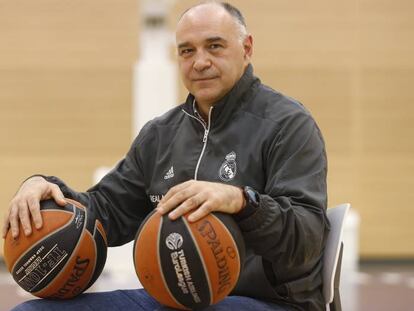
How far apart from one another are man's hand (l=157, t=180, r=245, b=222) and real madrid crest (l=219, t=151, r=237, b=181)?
0.38 meters

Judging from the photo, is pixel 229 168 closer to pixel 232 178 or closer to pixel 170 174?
pixel 232 178

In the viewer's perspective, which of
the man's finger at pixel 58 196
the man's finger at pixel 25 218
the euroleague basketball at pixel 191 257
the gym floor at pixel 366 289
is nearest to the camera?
the euroleague basketball at pixel 191 257

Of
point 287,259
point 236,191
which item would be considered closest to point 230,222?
point 236,191

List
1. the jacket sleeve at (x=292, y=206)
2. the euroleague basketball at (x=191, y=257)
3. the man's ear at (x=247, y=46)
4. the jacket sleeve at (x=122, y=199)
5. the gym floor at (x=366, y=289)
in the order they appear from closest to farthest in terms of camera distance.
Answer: the euroleague basketball at (x=191, y=257), the jacket sleeve at (x=292, y=206), the man's ear at (x=247, y=46), the jacket sleeve at (x=122, y=199), the gym floor at (x=366, y=289)

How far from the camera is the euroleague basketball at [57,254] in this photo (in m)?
2.61

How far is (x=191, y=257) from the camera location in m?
2.35

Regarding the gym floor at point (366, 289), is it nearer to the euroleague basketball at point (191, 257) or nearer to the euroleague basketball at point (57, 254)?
the euroleague basketball at point (57, 254)

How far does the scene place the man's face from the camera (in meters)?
2.88

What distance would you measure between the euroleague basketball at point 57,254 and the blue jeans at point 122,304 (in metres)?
0.04

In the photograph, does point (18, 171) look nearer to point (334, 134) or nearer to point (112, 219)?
point (334, 134)

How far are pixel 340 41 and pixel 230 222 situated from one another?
20.3 feet

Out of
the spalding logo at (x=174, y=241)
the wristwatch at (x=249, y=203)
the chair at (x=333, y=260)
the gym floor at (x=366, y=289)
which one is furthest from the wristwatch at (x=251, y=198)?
the gym floor at (x=366, y=289)

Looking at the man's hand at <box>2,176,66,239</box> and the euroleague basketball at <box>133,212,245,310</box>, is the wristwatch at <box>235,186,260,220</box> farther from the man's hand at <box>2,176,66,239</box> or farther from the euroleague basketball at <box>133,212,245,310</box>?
the man's hand at <box>2,176,66,239</box>

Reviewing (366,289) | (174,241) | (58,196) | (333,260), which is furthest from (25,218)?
(366,289)
